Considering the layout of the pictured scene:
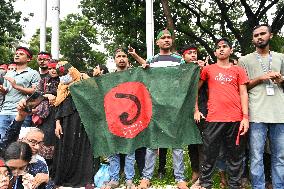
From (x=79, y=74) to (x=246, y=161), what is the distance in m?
2.64

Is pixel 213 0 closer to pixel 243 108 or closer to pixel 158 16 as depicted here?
pixel 158 16

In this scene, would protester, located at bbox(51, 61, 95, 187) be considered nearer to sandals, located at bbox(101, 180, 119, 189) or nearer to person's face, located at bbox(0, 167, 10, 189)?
sandals, located at bbox(101, 180, 119, 189)

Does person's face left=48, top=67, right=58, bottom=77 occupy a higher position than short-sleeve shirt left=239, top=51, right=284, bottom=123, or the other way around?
person's face left=48, top=67, right=58, bottom=77

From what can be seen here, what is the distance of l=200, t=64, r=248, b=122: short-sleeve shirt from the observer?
15.2 ft

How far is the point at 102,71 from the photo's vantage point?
5555mm

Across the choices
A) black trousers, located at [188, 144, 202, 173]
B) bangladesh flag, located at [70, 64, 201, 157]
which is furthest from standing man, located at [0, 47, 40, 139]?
black trousers, located at [188, 144, 202, 173]

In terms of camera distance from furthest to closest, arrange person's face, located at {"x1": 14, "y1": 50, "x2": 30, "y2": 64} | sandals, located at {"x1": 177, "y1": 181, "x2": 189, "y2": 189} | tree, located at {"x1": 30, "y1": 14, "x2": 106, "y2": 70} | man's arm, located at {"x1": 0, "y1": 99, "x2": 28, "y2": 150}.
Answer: tree, located at {"x1": 30, "y1": 14, "x2": 106, "y2": 70}
person's face, located at {"x1": 14, "y1": 50, "x2": 30, "y2": 64}
sandals, located at {"x1": 177, "y1": 181, "x2": 189, "y2": 189}
man's arm, located at {"x1": 0, "y1": 99, "x2": 28, "y2": 150}

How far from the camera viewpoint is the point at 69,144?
5516 mm

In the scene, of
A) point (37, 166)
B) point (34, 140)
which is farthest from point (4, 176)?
point (34, 140)


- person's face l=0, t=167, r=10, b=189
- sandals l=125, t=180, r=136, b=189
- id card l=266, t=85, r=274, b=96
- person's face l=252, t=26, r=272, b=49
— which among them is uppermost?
person's face l=252, t=26, r=272, b=49

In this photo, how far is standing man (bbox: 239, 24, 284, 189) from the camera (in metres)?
4.50

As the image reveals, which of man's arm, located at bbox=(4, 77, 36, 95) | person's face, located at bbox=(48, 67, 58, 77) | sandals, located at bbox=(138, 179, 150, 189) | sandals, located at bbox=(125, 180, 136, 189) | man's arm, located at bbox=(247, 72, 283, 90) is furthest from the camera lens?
person's face, located at bbox=(48, 67, 58, 77)

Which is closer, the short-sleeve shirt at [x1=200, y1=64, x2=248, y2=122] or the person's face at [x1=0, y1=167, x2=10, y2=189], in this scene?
the person's face at [x1=0, y1=167, x2=10, y2=189]

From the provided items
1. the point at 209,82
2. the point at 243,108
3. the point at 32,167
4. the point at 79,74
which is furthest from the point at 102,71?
the point at 32,167
